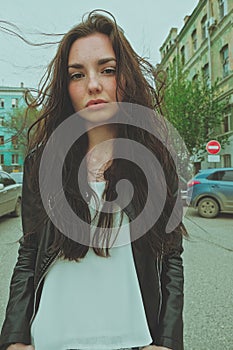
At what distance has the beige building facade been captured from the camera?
1662 centimetres

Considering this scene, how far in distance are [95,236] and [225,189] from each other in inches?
313

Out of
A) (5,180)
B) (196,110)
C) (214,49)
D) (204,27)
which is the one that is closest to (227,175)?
(5,180)

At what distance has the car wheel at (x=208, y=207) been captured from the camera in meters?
8.62

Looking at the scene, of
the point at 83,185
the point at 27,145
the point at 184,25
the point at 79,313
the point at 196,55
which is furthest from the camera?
the point at 184,25

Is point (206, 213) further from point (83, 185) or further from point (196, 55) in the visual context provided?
point (196, 55)

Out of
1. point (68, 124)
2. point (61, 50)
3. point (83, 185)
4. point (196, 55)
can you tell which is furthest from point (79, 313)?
point (196, 55)

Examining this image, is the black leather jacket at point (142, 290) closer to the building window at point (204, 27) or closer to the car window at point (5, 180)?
the car window at point (5, 180)

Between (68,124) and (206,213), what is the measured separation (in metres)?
7.99

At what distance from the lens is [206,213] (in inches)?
342

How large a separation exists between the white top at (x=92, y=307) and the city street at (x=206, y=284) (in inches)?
22.6

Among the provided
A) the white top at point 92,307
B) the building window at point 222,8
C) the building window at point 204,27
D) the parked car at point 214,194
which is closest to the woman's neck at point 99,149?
the white top at point 92,307

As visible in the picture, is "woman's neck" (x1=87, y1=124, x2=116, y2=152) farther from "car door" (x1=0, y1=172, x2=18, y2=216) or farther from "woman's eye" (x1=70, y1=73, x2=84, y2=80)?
"car door" (x1=0, y1=172, x2=18, y2=216)

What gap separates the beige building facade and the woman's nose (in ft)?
47.4

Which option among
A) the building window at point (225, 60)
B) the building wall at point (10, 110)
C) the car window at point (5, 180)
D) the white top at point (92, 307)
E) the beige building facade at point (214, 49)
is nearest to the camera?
the white top at point (92, 307)
